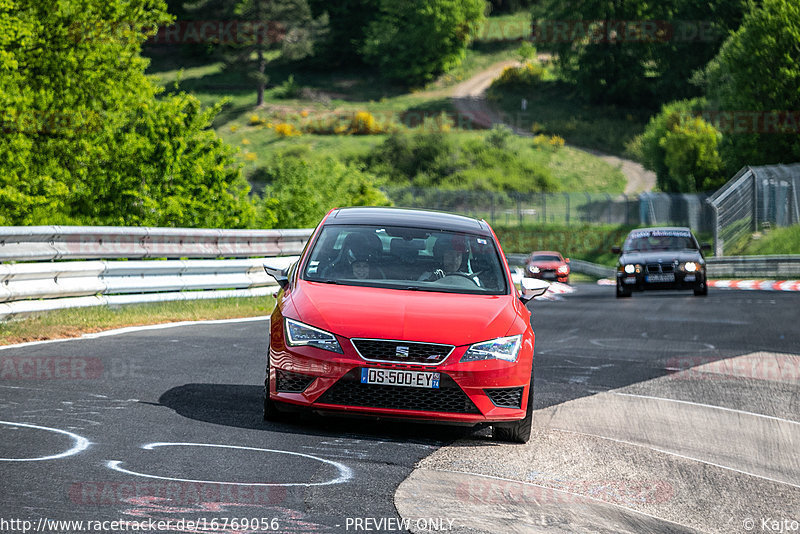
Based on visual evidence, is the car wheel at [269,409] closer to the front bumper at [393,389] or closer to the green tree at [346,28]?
the front bumper at [393,389]

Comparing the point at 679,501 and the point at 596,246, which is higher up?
the point at 679,501

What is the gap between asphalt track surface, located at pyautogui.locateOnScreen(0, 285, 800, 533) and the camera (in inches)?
216

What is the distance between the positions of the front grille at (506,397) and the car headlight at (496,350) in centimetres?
21

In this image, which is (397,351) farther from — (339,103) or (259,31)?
(259,31)

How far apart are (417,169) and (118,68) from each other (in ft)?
222

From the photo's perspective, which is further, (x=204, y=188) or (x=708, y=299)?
(x=708, y=299)

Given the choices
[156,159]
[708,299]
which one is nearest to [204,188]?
[156,159]

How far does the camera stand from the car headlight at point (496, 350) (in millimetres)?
7496

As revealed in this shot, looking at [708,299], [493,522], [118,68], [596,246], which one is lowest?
[596,246]

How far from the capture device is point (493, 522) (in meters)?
5.47

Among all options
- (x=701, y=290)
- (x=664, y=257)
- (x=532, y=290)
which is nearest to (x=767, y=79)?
(x=701, y=290)

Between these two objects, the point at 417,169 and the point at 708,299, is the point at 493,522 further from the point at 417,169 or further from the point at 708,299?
the point at 417,169

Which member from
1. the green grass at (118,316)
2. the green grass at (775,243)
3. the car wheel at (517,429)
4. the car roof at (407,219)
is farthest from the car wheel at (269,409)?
the green grass at (775,243)

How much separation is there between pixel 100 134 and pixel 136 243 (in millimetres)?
7140
